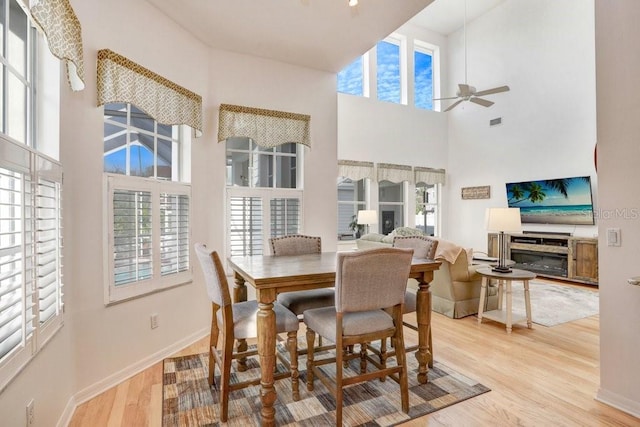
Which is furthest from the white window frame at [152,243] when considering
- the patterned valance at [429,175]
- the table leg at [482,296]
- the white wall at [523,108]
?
the white wall at [523,108]

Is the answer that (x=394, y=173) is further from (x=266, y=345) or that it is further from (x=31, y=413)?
(x=31, y=413)

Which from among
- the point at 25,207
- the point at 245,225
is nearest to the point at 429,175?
the point at 245,225

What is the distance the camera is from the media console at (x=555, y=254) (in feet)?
18.7

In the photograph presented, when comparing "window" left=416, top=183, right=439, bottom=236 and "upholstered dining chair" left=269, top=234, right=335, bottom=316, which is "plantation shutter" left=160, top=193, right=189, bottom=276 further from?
"window" left=416, top=183, right=439, bottom=236

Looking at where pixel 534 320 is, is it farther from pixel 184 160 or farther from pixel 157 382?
pixel 184 160

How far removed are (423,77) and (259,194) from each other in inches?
258

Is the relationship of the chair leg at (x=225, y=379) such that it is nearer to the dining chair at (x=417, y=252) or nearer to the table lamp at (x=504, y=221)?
the dining chair at (x=417, y=252)

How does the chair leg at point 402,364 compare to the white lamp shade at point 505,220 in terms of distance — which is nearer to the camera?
the chair leg at point 402,364

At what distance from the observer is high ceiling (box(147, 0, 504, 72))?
2.99 m

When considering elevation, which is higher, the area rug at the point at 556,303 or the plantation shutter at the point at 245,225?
the plantation shutter at the point at 245,225

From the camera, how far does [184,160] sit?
338 centimetres

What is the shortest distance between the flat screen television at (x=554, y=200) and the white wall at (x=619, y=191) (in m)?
4.77

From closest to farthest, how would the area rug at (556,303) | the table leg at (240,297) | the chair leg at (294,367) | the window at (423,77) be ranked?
the chair leg at (294,367) < the table leg at (240,297) < the area rug at (556,303) < the window at (423,77)

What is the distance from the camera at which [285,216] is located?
4203mm
